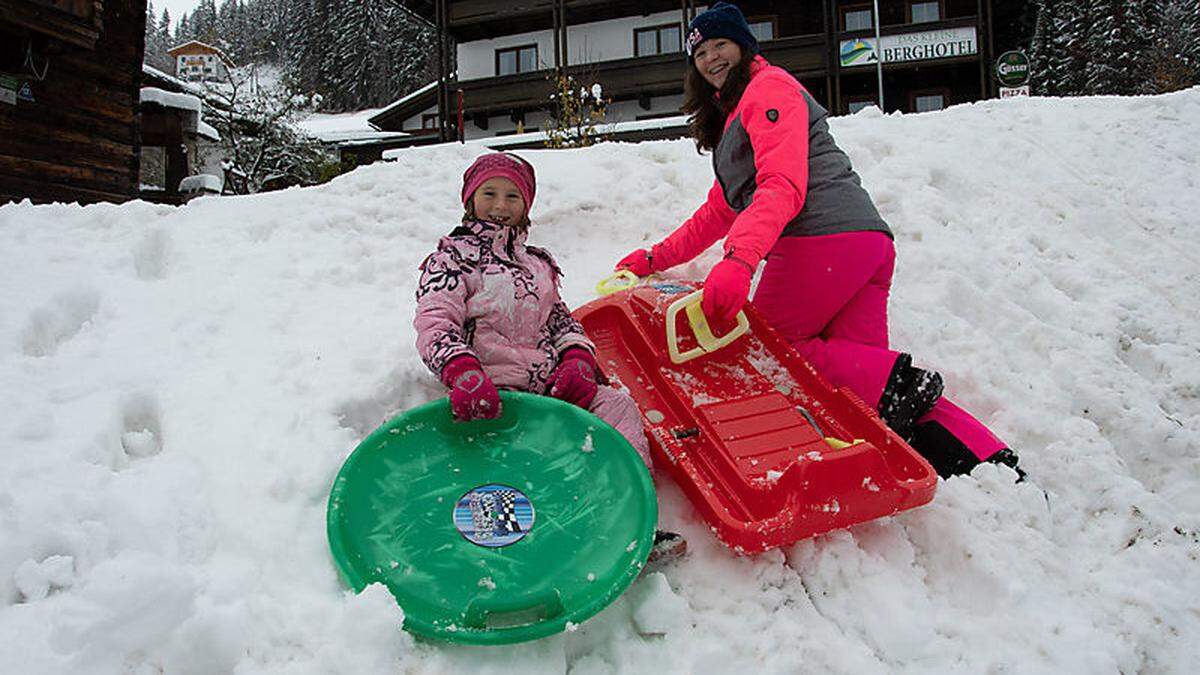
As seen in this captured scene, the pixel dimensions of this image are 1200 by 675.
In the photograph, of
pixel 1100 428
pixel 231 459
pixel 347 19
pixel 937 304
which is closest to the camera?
pixel 231 459

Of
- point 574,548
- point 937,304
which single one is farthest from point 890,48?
point 574,548

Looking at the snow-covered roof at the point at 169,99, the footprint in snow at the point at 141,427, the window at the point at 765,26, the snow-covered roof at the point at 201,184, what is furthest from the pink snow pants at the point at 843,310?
the window at the point at 765,26

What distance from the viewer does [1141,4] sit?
24109 mm

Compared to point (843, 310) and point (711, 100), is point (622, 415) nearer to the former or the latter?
point (843, 310)

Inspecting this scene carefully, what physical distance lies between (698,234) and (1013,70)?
6.33 m

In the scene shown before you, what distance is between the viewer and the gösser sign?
15172mm

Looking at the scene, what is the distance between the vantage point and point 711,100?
2.89 meters

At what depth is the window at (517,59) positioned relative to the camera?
18.5m

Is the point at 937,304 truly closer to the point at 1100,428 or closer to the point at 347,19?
the point at 1100,428

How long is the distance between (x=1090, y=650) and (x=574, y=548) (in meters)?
1.27

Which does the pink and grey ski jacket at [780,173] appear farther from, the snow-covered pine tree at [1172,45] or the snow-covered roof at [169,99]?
the snow-covered pine tree at [1172,45]

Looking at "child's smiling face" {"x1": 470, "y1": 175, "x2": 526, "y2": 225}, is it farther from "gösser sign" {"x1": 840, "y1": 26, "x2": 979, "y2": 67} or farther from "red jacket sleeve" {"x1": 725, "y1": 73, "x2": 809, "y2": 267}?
"gösser sign" {"x1": 840, "y1": 26, "x2": 979, "y2": 67}

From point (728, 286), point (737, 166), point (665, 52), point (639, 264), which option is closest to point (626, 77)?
point (665, 52)

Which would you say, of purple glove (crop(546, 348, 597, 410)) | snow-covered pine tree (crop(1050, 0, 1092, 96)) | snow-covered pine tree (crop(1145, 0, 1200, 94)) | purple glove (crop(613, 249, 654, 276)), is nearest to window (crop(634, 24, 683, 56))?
snow-covered pine tree (crop(1145, 0, 1200, 94))
